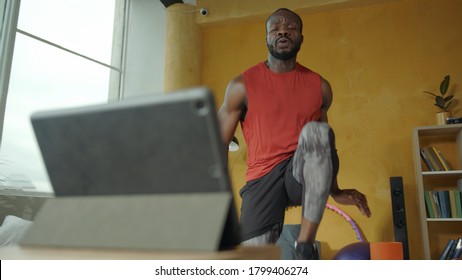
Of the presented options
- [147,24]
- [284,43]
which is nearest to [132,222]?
[284,43]

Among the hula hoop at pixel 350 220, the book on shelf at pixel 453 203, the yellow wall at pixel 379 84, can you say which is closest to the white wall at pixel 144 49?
the yellow wall at pixel 379 84

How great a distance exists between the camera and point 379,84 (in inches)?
134

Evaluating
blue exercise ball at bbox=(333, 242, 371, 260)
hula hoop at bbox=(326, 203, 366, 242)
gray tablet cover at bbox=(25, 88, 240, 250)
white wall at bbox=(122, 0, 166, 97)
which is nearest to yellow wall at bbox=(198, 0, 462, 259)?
hula hoop at bbox=(326, 203, 366, 242)

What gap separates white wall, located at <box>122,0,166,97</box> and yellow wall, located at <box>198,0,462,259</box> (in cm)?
104

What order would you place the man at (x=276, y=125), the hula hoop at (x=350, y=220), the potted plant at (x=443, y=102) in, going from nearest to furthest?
the man at (x=276, y=125) < the potted plant at (x=443, y=102) < the hula hoop at (x=350, y=220)

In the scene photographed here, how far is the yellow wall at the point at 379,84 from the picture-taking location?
320 centimetres

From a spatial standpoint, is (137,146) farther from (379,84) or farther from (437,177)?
(379,84)

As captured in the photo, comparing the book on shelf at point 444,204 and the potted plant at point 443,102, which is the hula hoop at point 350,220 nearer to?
the book on shelf at point 444,204

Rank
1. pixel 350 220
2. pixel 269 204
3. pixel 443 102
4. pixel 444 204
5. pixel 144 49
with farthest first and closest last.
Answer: pixel 144 49, pixel 350 220, pixel 443 102, pixel 444 204, pixel 269 204

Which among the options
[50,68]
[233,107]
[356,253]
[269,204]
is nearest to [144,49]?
[50,68]

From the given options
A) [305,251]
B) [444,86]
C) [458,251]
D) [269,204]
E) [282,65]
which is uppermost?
[444,86]

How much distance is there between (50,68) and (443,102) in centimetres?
313

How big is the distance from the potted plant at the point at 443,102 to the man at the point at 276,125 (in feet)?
6.93

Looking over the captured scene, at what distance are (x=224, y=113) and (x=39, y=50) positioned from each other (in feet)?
8.93
